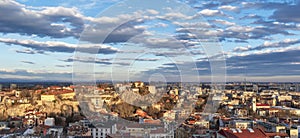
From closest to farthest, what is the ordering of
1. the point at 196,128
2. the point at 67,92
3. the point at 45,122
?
the point at 196,128 → the point at 45,122 → the point at 67,92

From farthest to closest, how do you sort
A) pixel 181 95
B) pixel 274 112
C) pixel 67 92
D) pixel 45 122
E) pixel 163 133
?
1. pixel 274 112
2. pixel 67 92
3. pixel 45 122
4. pixel 181 95
5. pixel 163 133

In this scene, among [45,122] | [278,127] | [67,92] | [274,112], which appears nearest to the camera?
[278,127]

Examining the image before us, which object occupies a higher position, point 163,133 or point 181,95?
point 181,95

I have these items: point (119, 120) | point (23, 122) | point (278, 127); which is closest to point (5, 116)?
point (23, 122)

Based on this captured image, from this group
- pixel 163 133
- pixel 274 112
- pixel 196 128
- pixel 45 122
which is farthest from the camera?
pixel 274 112

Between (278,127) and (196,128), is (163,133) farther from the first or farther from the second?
(278,127)

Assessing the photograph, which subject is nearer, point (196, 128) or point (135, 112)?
point (135, 112)

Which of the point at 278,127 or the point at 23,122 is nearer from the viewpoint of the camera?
the point at 278,127

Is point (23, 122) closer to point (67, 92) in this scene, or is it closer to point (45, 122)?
point (45, 122)

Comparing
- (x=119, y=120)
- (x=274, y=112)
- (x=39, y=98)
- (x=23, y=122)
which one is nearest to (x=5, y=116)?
(x=23, y=122)
